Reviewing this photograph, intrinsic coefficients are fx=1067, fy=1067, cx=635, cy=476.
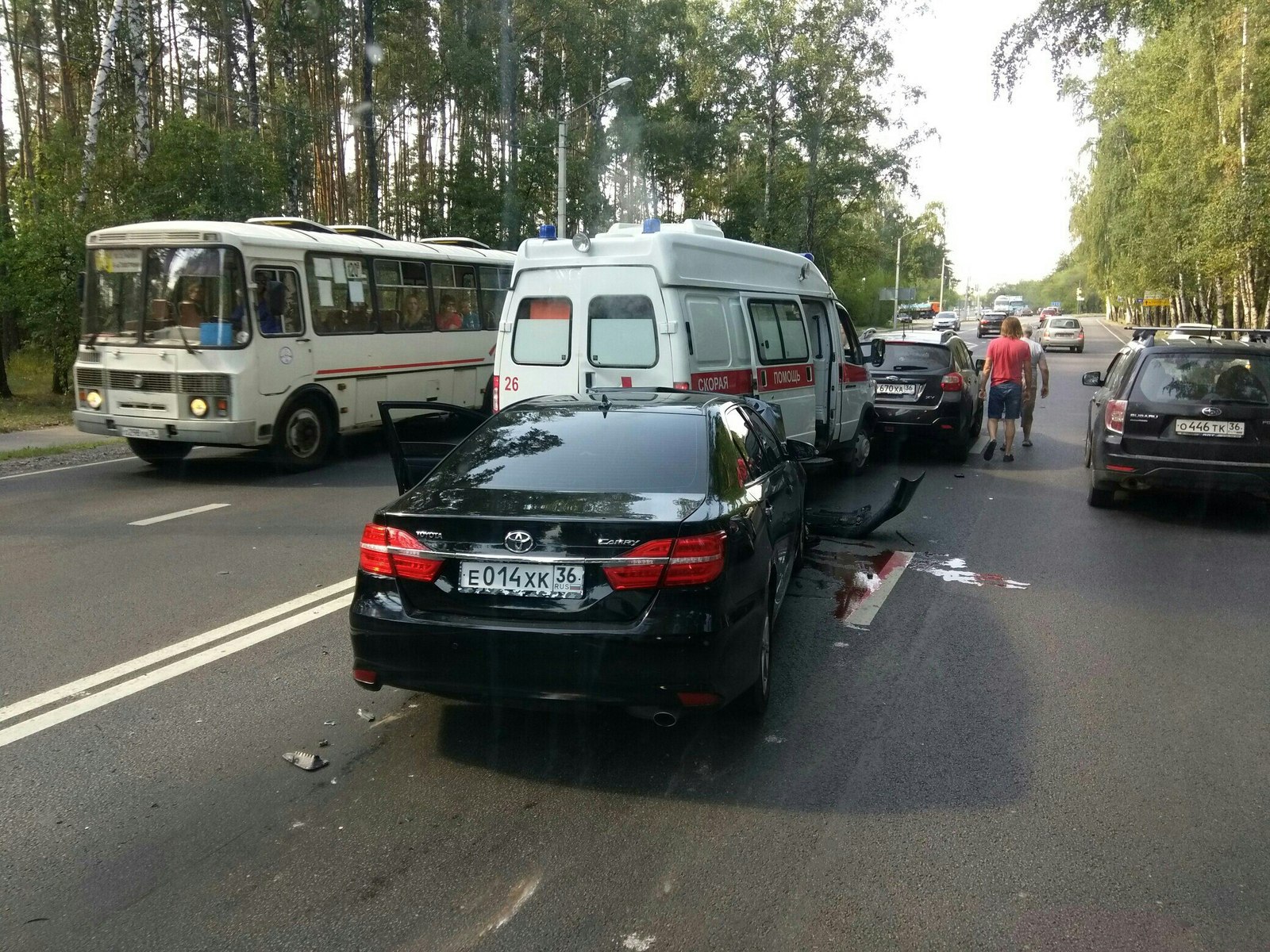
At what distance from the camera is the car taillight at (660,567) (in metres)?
4.07

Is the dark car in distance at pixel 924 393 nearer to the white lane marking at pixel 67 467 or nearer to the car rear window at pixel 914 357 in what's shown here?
the car rear window at pixel 914 357

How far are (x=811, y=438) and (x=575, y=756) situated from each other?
24.6 feet

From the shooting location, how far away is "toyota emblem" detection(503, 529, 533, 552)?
13.6 ft

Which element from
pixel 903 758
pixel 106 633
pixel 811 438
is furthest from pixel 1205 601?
pixel 106 633

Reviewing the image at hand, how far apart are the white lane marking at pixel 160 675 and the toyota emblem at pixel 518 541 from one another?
7.40ft

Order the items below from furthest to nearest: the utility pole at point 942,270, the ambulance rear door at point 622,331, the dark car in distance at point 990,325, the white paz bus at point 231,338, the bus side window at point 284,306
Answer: the utility pole at point 942,270
the dark car in distance at point 990,325
the bus side window at point 284,306
the white paz bus at point 231,338
the ambulance rear door at point 622,331

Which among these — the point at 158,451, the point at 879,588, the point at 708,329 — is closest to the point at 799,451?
the point at 879,588

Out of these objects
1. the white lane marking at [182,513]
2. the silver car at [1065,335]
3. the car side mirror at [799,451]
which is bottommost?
the white lane marking at [182,513]

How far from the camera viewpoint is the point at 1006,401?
45.9 ft

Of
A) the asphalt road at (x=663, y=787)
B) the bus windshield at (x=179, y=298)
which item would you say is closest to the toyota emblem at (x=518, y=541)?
the asphalt road at (x=663, y=787)

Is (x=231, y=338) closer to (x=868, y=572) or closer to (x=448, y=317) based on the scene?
(x=448, y=317)

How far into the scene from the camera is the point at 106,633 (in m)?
6.09

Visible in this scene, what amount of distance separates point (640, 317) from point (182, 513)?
4721mm

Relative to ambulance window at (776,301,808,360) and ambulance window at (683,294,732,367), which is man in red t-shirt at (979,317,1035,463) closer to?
ambulance window at (776,301,808,360)
